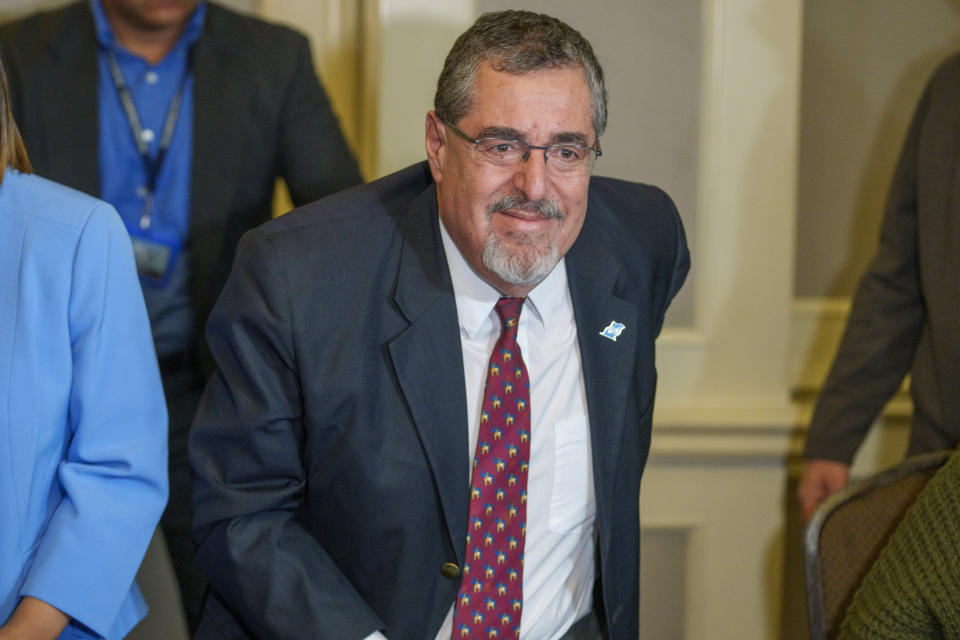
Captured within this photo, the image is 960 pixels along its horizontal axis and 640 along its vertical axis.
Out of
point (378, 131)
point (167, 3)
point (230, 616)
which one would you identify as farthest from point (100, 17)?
point (230, 616)

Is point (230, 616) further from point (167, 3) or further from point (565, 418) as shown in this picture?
point (167, 3)

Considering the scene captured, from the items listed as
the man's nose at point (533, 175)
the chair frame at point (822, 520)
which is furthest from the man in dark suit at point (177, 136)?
the chair frame at point (822, 520)

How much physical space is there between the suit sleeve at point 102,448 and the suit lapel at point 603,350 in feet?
2.32

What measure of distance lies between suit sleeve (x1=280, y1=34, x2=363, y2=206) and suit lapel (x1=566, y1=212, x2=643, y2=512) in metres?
0.65

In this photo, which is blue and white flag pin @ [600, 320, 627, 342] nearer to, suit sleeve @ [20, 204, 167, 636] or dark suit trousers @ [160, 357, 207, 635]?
suit sleeve @ [20, 204, 167, 636]

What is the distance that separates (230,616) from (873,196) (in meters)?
2.11

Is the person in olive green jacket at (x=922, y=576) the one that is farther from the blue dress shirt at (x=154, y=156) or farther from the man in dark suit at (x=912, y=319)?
the blue dress shirt at (x=154, y=156)

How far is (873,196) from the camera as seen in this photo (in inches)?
121

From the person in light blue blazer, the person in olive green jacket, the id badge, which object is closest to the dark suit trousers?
the id badge

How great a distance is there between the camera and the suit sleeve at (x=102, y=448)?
1.53 metres

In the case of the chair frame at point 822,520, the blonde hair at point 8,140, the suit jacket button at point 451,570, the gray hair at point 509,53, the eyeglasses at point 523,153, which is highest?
the gray hair at point 509,53

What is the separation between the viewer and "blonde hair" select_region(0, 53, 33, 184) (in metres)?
1.51

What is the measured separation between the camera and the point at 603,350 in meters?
1.90

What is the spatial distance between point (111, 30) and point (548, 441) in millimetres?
1288
